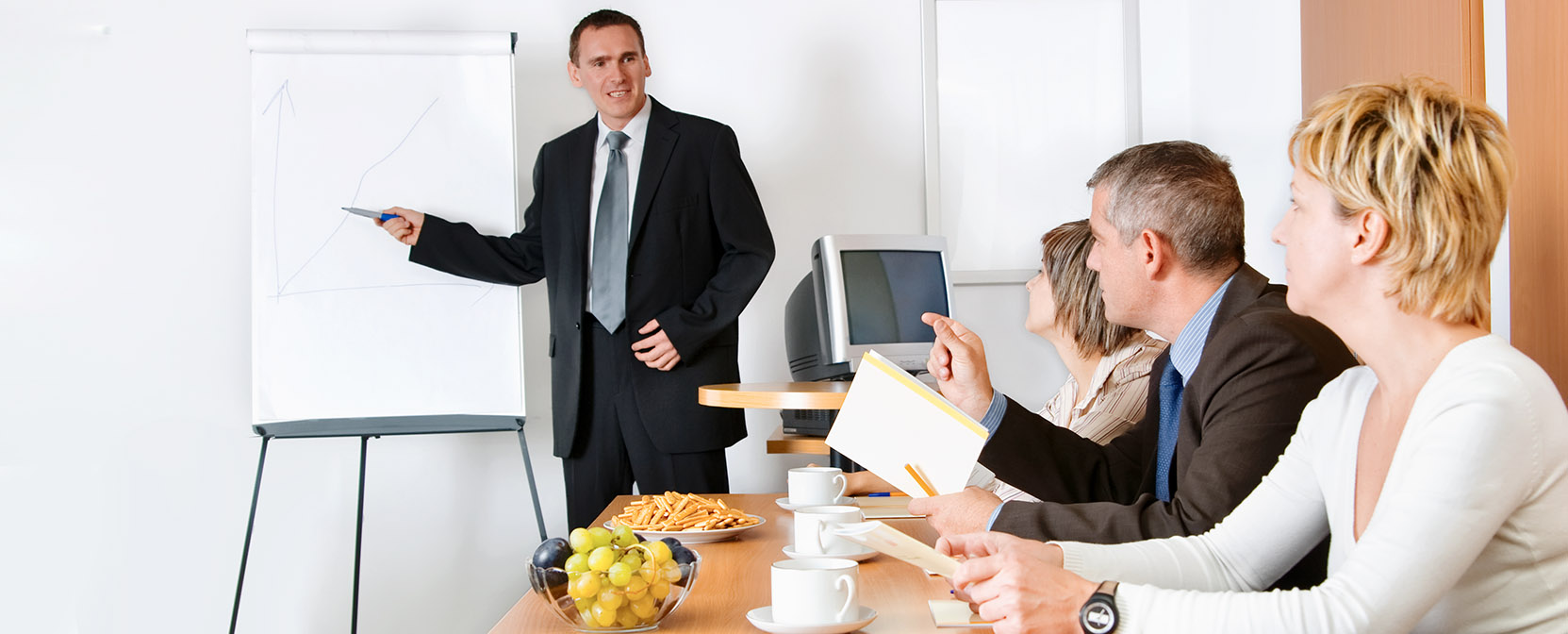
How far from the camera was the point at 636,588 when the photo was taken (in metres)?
1.06

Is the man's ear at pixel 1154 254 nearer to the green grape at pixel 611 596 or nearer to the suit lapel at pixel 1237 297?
the suit lapel at pixel 1237 297

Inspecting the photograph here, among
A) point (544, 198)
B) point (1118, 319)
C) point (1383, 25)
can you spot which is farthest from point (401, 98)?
point (1383, 25)

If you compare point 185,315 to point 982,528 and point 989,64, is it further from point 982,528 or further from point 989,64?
point 982,528

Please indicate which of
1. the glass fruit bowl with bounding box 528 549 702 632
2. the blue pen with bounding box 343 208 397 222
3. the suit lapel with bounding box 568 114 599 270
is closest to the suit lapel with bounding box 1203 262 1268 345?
the glass fruit bowl with bounding box 528 549 702 632

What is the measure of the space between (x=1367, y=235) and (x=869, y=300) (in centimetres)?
184

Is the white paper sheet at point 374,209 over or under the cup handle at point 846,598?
over

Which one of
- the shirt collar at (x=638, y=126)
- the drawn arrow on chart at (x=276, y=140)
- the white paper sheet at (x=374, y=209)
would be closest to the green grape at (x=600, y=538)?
the shirt collar at (x=638, y=126)

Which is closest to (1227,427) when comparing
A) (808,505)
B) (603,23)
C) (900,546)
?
(900,546)

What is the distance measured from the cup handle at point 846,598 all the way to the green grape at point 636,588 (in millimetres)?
176

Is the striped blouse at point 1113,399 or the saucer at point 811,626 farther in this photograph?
the striped blouse at point 1113,399

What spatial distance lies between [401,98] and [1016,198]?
1805mm

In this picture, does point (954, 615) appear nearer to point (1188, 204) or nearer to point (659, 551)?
point (659, 551)

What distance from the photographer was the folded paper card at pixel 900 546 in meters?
0.98

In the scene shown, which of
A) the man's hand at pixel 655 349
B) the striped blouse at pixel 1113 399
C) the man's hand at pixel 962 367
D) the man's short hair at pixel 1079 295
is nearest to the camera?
the man's hand at pixel 962 367
